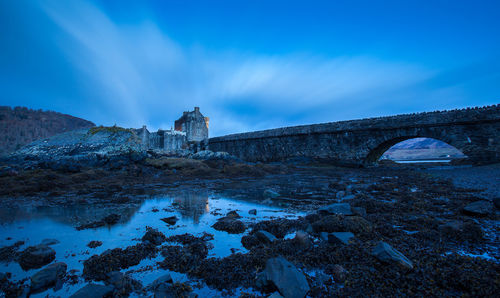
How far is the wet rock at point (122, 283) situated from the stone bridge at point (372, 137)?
2078 cm

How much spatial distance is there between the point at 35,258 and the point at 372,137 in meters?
21.8

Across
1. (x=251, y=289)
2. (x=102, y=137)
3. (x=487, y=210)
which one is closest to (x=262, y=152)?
(x=102, y=137)

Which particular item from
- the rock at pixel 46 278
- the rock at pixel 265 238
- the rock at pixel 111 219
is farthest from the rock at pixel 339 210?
the rock at pixel 111 219

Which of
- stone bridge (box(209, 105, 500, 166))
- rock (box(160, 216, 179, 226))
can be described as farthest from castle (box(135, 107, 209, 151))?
rock (box(160, 216, 179, 226))

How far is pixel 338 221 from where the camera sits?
323cm

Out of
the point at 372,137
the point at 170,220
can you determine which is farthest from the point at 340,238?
the point at 372,137

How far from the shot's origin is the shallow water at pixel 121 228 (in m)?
2.30

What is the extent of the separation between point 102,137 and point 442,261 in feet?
65.0

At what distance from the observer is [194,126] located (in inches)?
1596

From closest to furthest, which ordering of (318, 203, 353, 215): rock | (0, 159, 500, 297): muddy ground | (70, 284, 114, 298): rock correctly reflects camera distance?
(70, 284, 114, 298): rock < (0, 159, 500, 297): muddy ground < (318, 203, 353, 215): rock

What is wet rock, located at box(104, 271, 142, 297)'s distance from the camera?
1793 mm

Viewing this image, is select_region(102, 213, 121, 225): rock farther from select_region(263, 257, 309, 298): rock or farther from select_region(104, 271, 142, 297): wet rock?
select_region(263, 257, 309, 298): rock

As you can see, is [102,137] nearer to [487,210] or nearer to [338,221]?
[338,221]

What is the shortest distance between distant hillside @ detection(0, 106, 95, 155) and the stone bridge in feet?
155
